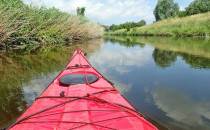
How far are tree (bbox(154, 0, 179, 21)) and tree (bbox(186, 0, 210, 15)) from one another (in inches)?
418

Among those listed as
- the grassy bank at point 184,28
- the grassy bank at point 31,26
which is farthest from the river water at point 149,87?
the grassy bank at point 184,28

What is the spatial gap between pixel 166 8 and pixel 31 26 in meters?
62.3

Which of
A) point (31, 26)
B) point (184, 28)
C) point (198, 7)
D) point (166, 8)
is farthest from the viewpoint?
point (166, 8)

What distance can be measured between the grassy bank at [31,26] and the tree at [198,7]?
36.5 m

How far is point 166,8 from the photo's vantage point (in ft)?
277

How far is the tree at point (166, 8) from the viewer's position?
84.2 meters

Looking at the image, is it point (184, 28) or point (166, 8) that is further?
point (166, 8)

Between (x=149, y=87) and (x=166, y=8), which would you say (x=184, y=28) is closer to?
(x=166, y=8)

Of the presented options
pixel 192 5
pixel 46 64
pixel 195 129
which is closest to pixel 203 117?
pixel 195 129

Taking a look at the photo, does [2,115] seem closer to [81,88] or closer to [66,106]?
[81,88]

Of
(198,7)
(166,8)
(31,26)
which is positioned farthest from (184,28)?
(31,26)

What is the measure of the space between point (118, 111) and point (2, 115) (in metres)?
3.98

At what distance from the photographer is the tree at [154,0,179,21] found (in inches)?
3314

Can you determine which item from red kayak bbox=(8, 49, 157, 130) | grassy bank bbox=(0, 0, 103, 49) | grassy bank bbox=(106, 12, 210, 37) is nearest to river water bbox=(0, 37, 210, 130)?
red kayak bbox=(8, 49, 157, 130)
